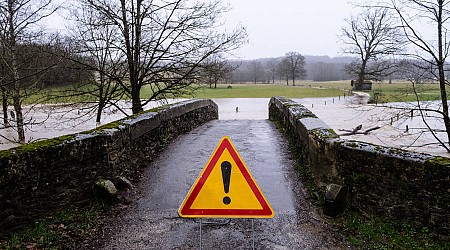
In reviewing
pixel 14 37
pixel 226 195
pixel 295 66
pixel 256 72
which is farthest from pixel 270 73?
pixel 226 195

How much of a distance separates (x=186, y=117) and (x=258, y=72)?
374ft

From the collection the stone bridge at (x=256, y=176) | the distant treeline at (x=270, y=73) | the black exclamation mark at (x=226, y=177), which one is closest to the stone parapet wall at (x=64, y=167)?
the stone bridge at (x=256, y=176)

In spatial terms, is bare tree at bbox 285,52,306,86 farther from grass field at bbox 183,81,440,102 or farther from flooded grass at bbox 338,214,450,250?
flooded grass at bbox 338,214,450,250

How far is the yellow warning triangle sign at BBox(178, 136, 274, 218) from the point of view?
322 centimetres

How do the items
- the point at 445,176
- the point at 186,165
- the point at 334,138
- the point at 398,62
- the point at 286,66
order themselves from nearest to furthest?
1. the point at 445,176
2. the point at 334,138
3. the point at 186,165
4. the point at 398,62
5. the point at 286,66

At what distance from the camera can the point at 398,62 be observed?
11156mm

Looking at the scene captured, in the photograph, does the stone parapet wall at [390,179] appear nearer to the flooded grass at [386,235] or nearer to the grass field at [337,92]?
the flooded grass at [386,235]

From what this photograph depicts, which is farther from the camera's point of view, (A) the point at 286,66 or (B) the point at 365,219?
(A) the point at 286,66

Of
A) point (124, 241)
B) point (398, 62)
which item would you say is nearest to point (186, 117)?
point (398, 62)

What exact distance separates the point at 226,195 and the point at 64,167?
2108mm

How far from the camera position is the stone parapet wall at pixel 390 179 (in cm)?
347

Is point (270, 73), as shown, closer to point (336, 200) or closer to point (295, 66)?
point (295, 66)

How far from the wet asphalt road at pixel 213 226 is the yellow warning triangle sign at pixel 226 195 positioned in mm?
650

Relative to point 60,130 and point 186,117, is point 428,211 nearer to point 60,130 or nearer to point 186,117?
point 186,117
